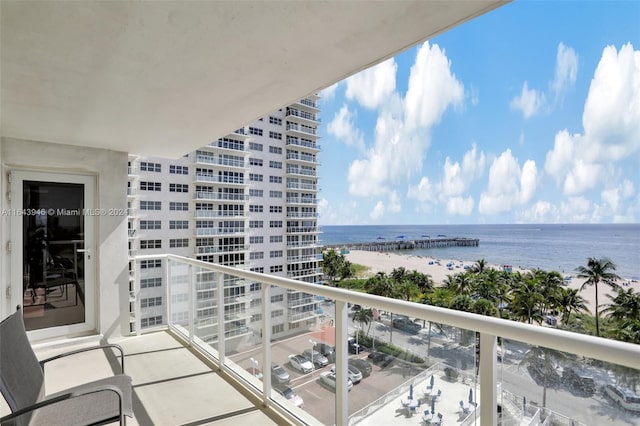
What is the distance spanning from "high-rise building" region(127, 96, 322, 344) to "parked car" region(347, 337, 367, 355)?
696 inches

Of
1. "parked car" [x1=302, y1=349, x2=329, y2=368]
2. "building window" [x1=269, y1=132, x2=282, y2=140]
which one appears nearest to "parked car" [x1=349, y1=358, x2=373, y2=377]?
"parked car" [x1=302, y1=349, x2=329, y2=368]

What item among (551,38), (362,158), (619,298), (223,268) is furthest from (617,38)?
(223,268)

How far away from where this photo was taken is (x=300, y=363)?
246 centimetres

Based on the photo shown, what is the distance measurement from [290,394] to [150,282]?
2909 mm

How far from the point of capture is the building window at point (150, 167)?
86.2 ft

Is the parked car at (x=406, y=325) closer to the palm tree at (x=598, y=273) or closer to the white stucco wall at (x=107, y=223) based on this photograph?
the white stucco wall at (x=107, y=223)

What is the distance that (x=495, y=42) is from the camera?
41.6 m

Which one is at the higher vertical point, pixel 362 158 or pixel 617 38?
pixel 617 38

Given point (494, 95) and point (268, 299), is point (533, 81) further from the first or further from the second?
point (268, 299)

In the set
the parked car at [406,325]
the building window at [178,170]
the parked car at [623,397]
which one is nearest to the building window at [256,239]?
the building window at [178,170]

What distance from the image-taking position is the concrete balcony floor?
248 centimetres

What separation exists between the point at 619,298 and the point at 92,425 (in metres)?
30.7

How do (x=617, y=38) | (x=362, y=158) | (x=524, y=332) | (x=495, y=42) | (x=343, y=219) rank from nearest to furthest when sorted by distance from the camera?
(x=524, y=332), (x=617, y=38), (x=495, y=42), (x=343, y=219), (x=362, y=158)

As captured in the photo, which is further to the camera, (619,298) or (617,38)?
(617,38)
